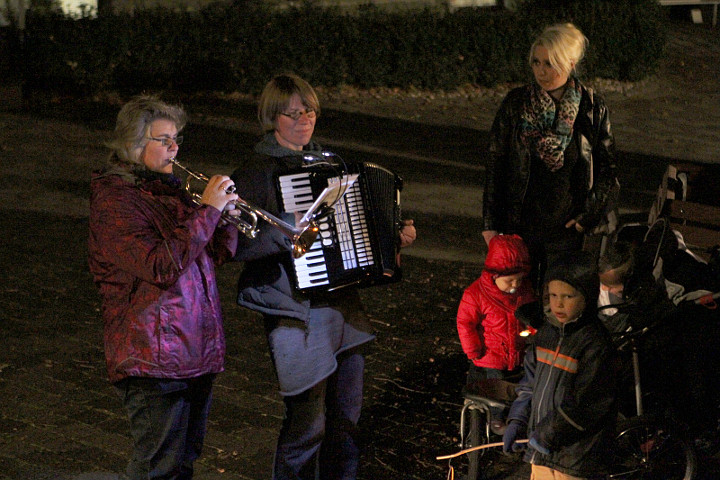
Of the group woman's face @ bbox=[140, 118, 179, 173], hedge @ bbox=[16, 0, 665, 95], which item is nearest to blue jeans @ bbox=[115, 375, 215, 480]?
woman's face @ bbox=[140, 118, 179, 173]

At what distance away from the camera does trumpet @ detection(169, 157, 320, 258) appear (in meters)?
3.86

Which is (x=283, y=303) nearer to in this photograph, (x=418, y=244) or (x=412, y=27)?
(x=418, y=244)

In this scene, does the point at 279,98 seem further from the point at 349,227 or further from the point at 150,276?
the point at 150,276

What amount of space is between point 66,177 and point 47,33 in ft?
14.2

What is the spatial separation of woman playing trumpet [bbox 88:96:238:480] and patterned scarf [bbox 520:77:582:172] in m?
2.07

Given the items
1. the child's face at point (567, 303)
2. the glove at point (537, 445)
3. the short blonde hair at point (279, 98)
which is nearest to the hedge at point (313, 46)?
the short blonde hair at point (279, 98)

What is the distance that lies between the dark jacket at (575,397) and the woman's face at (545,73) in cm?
153

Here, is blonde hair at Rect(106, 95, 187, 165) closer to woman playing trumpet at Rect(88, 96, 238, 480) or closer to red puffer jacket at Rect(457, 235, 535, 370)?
woman playing trumpet at Rect(88, 96, 238, 480)

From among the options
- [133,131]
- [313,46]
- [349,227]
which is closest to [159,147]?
[133,131]

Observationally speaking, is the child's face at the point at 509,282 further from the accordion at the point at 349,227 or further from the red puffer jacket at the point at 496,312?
the accordion at the point at 349,227

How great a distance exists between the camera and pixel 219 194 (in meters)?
3.76

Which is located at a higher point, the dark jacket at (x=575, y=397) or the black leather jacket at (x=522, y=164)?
the black leather jacket at (x=522, y=164)

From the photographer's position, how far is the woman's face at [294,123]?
4125 millimetres

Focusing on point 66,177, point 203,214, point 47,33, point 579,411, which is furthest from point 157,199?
point 47,33
